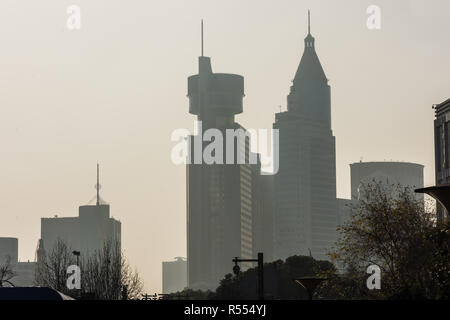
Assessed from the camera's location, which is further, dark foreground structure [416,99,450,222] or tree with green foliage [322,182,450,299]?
dark foreground structure [416,99,450,222]

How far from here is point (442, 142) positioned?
532 ft

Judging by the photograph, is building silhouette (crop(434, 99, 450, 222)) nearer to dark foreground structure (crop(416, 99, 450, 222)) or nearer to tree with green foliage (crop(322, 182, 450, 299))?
dark foreground structure (crop(416, 99, 450, 222))

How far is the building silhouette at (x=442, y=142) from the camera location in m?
159

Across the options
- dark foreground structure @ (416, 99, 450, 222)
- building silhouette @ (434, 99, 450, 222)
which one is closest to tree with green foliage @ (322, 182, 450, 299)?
dark foreground structure @ (416, 99, 450, 222)

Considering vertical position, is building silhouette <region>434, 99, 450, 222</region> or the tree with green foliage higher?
building silhouette <region>434, 99, 450, 222</region>

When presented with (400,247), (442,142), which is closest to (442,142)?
(442,142)

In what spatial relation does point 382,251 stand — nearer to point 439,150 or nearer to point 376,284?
point 376,284

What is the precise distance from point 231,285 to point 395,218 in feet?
302

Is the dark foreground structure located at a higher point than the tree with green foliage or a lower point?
higher

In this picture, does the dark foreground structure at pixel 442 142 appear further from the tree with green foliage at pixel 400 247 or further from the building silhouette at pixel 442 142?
the tree with green foliage at pixel 400 247

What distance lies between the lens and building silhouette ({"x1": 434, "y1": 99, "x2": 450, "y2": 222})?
522 ft

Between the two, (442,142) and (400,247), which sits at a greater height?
(442,142)

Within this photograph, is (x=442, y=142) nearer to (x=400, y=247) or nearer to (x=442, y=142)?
(x=442, y=142)

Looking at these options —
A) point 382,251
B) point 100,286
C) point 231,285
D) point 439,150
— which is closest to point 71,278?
point 100,286
